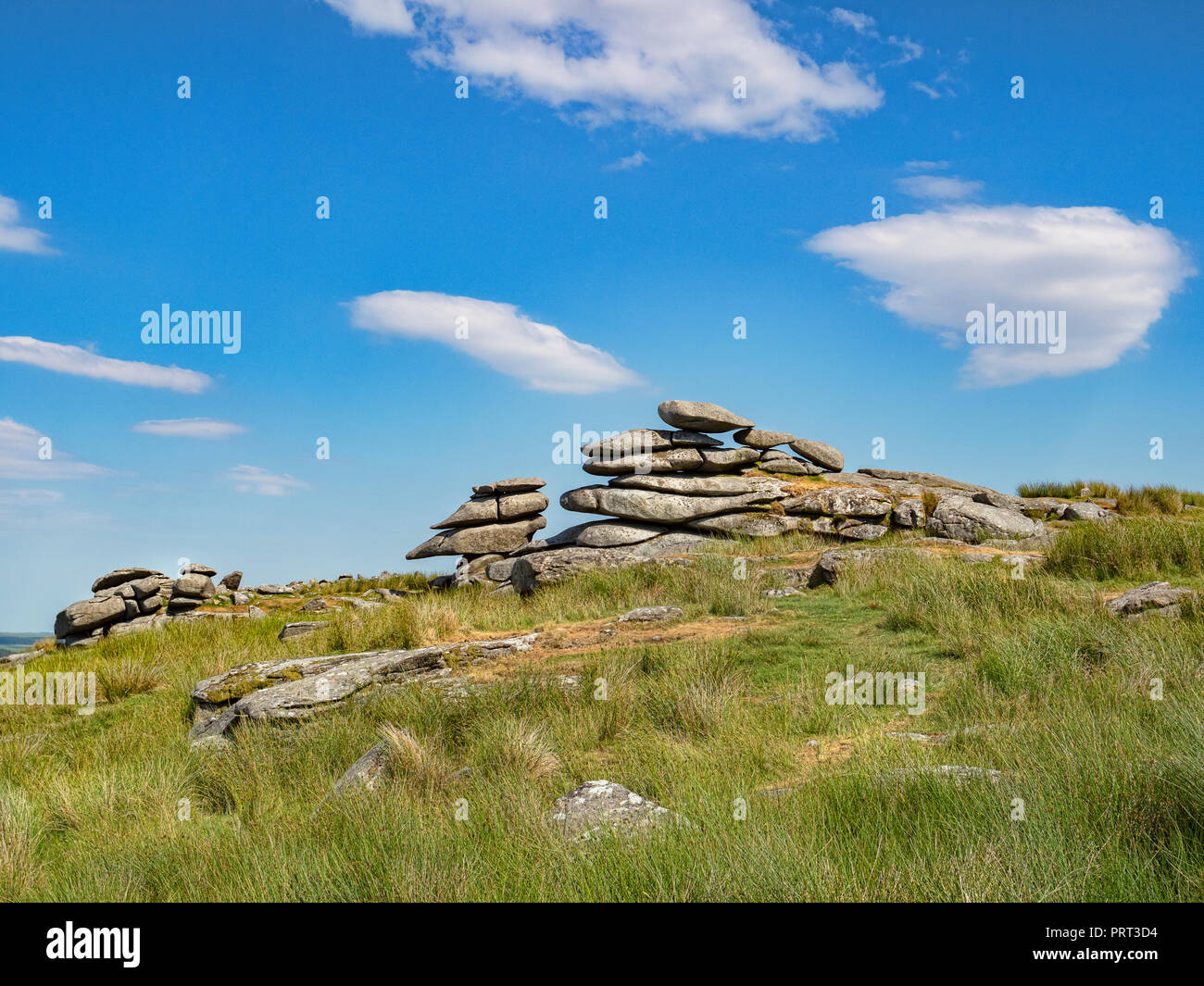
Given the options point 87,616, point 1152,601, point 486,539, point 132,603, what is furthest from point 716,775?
point 132,603

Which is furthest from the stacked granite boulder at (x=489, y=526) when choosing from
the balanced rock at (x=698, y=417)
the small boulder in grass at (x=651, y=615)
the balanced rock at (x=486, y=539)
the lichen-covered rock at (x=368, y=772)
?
the lichen-covered rock at (x=368, y=772)

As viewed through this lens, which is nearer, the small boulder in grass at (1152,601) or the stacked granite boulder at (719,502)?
the small boulder in grass at (1152,601)

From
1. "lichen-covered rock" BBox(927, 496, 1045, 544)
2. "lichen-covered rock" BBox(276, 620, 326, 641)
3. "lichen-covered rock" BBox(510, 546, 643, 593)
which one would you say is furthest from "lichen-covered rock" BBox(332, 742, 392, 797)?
"lichen-covered rock" BBox(927, 496, 1045, 544)

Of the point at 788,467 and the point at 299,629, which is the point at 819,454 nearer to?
the point at 788,467

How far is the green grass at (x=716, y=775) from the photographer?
12.1 feet

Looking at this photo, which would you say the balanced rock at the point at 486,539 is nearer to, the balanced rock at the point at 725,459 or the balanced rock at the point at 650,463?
the balanced rock at the point at 650,463

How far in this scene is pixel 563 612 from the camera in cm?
1297

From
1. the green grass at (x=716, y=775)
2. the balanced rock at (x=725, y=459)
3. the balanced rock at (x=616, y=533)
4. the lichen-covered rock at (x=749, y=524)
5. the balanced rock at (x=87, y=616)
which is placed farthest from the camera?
the balanced rock at (x=87, y=616)

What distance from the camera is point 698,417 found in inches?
837

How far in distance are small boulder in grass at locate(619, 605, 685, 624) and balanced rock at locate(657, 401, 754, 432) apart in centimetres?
1048

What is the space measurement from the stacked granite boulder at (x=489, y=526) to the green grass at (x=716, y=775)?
10598 millimetres

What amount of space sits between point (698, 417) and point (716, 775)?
1652cm

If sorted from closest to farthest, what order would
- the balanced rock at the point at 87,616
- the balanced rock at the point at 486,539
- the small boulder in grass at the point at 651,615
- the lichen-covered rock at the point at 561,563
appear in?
the small boulder in grass at the point at 651,615
the lichen-covered rock at the point at 561,563
the balanced rock at the point at 486,539
the balanced rock at the point at 87,616
